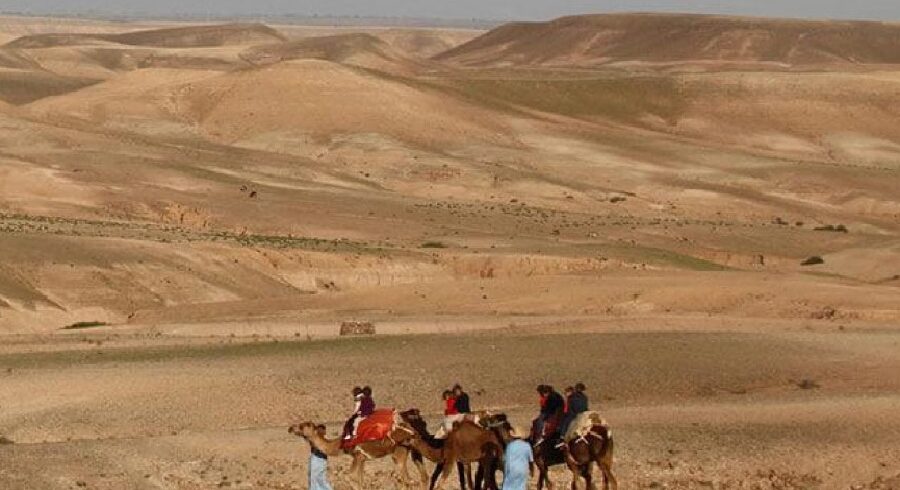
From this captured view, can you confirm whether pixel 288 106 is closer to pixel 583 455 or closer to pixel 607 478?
pixel 607 478

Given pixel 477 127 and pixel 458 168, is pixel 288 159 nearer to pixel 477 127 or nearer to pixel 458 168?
pixel 458 168

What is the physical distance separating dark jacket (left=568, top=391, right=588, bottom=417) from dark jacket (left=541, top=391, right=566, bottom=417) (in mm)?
175

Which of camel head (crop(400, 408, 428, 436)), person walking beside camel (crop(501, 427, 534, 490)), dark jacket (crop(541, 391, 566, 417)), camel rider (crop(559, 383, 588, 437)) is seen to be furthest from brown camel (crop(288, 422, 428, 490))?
person walking beside camel (crop(501, 427, 534, 490))

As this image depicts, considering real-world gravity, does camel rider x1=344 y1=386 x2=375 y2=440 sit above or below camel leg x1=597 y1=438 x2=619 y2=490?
above

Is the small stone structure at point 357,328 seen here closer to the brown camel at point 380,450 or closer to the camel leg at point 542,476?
the brown camel at point 380,450

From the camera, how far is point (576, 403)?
A: 20688 mm

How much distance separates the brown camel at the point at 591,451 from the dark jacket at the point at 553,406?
0.43m

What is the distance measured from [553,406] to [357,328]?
16277 mm

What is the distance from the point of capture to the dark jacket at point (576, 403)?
813 inches

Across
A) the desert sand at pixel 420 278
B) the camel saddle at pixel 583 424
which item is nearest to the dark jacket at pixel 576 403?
the camel saddle at pixel 583 424

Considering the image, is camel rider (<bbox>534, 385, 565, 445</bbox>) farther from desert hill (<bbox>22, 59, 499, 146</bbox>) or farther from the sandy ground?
desert hill (<bbox>22, 59, 499, 146</bbox>)

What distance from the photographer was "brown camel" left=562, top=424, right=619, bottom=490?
2055 centimetres

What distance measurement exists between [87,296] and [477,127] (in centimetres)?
5968

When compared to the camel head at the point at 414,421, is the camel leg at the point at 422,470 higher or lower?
lower
